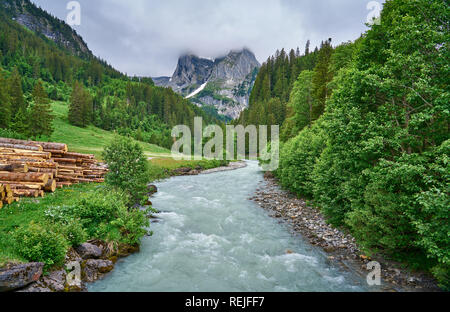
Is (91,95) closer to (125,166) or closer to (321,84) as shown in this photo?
(321,84)

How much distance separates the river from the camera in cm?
994

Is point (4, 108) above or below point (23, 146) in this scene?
above

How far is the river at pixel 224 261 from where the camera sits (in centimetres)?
994

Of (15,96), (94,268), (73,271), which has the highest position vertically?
(15,96)

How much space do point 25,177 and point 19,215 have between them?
4.77 m

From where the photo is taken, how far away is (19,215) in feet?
38.9

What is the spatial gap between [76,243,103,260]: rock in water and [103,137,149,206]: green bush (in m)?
6.28

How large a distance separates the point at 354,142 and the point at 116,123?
353 ft

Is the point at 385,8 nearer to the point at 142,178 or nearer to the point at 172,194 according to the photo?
the point at 142,178

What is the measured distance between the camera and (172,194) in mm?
27344

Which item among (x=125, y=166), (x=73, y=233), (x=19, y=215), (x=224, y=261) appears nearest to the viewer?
(x=73, y=233)

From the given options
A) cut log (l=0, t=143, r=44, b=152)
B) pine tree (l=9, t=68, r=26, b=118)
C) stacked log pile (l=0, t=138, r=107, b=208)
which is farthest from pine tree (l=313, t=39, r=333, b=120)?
pine tree (l=9, t=68, r=26, b=118)
